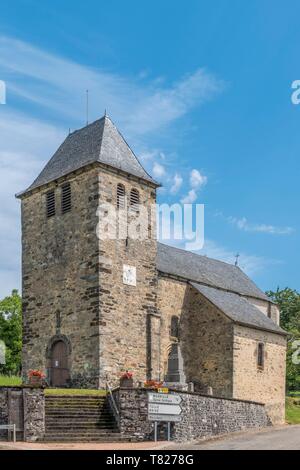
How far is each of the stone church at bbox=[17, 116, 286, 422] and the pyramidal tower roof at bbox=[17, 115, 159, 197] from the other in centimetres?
7

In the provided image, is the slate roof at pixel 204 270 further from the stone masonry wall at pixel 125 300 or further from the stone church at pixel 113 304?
the stone masonry wall at pixel 125 300

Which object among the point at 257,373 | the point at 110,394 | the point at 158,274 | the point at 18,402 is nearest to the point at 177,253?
the point at 158,274

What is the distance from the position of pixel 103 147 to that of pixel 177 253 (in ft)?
33.9

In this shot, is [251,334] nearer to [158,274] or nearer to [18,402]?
[158,274]

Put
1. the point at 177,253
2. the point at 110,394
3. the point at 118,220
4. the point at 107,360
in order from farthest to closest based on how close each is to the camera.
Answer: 1. the point at 177,253
2. the point at 118,220
3. the point at 107,360
4. the point at 110,394

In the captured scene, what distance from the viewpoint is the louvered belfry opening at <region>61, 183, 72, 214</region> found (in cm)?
3250

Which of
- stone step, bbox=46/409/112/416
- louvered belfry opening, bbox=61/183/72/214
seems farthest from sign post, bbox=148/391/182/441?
louvered belfry opening, bbox=61/183/72/214

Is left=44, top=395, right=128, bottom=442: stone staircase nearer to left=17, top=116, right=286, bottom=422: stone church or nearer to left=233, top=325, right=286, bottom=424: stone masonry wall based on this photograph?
left=17, top=116, right=286, bottom=422: stone church

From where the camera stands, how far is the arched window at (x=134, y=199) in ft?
108

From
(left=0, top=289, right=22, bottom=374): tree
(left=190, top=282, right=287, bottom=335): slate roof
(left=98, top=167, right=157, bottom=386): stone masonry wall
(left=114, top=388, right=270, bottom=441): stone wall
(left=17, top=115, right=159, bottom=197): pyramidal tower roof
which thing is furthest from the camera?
(left=0, top=289, right=22, bottom=374): tree

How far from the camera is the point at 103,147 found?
33062 mm

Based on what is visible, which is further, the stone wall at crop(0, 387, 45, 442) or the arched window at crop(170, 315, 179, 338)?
the arched window at crop(170, 315, 179, 338)

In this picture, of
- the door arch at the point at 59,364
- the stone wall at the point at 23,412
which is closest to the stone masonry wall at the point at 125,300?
the door arch at the point at 59,364

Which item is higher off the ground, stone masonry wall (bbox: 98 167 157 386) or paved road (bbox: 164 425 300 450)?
stone masonry wall (bbox: 98 167 157 386)
